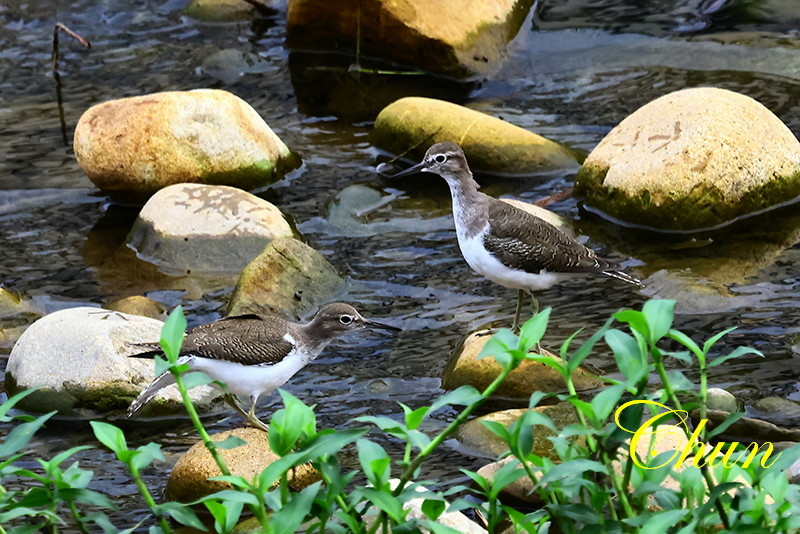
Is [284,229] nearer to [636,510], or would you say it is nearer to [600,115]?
[600,115]

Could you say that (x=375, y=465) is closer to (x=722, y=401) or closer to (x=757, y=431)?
(x=757, y=431)

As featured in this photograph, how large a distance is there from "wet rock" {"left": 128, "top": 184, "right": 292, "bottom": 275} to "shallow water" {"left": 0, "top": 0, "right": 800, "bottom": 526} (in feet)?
0.64

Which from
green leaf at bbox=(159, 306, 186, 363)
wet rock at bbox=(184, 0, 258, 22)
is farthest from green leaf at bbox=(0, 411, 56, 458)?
wet rock at bbox=(184, 0, 258, 22)

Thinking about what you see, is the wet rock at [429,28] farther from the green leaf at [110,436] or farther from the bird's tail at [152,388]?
the green leaf at [110,436]

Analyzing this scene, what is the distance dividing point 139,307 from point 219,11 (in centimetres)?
720

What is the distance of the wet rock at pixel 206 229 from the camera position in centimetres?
938

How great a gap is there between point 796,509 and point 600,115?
8.79 m

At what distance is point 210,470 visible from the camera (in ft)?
20.2

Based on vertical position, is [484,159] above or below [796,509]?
below

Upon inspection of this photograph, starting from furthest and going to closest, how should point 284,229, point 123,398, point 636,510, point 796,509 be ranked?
point 284,229 < point 123,398 < point 636,510 < point 796,509

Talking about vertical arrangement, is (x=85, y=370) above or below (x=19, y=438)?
below

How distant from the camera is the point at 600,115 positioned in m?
11.8

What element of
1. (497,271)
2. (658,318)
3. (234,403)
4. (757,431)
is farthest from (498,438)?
(658,318)

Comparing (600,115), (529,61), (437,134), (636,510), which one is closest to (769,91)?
(600,115)
